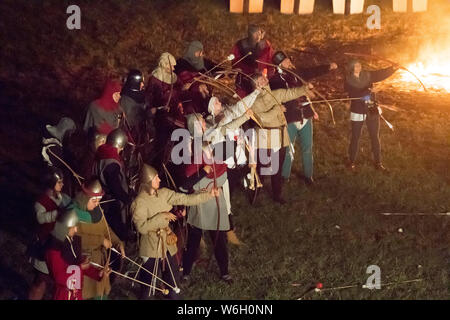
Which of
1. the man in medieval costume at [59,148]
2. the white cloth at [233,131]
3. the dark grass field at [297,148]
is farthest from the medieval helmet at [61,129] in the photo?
the white cloth at [233,131]

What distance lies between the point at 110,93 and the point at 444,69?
28.9 feet

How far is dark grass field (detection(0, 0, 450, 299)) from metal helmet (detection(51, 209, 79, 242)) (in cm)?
180

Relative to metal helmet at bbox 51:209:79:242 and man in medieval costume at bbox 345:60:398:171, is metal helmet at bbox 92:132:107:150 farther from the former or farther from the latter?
man in medieval costume at bbox 345:60:398:171

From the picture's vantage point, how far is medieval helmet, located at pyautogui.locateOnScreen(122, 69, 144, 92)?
37.8 ft

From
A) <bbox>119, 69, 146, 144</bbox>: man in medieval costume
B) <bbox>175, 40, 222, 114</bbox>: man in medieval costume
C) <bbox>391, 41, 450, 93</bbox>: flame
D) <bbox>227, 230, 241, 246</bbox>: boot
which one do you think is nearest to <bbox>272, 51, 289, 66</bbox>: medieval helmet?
<bbox>175, 40, 222, 114</bbox>: man in medieval costume

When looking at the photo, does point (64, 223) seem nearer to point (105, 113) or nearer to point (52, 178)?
point (52, 178)

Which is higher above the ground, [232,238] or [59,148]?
[59,148]

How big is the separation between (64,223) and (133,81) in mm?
3563

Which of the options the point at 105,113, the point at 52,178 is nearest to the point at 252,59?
the point at 105,113

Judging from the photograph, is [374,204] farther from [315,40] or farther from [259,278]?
[315,40]

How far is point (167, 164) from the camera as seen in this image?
11.2 metres


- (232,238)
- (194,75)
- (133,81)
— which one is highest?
(194,75)

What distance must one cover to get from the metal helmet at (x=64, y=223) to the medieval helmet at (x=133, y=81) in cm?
338

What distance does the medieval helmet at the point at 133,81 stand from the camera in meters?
11.5
